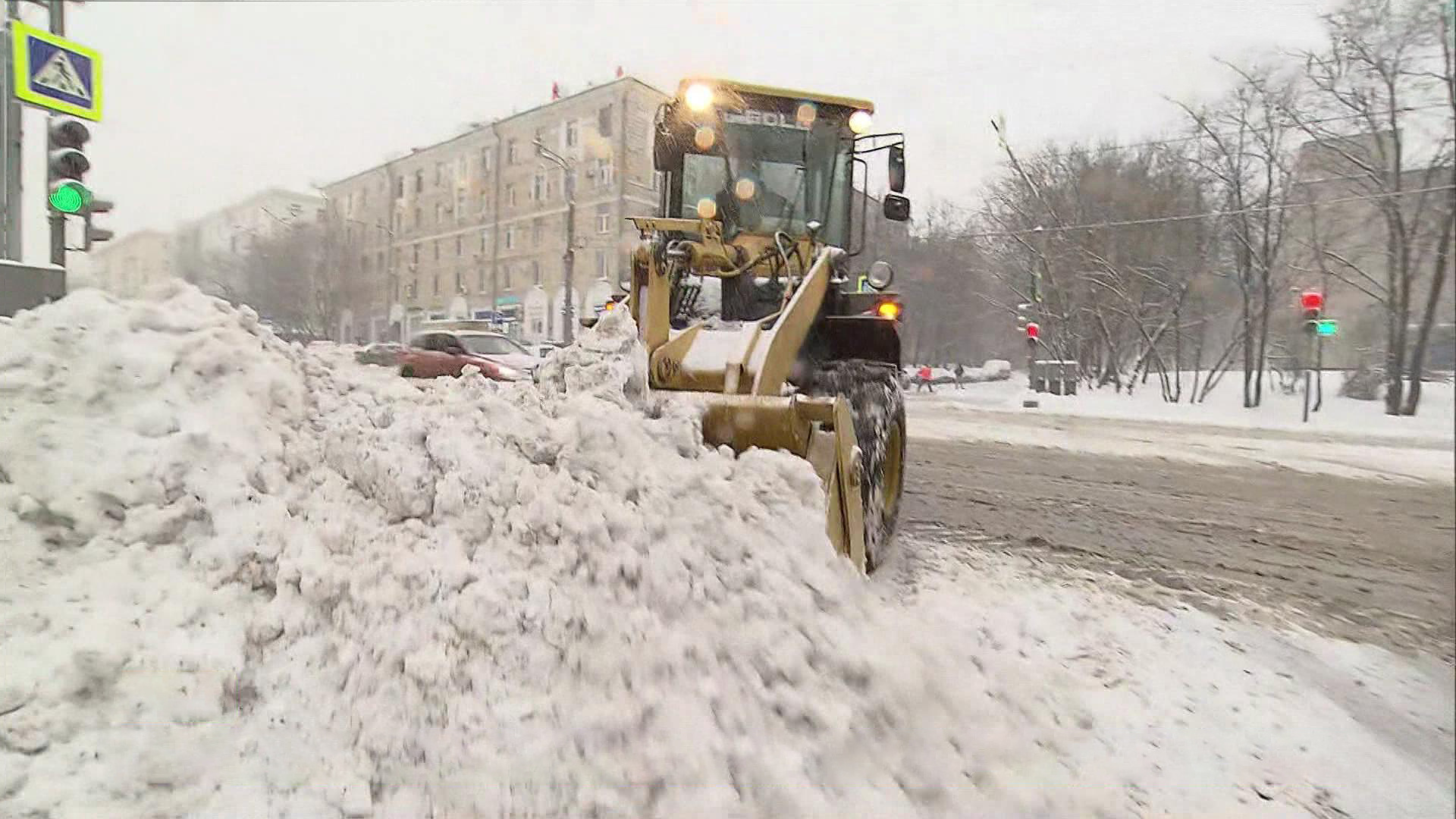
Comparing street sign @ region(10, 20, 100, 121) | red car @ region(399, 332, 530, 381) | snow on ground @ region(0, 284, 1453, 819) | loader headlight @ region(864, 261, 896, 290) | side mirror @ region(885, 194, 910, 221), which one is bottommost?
snow on ground @ region(0, 284, 1453, 819)

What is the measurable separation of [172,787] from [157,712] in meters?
0.16

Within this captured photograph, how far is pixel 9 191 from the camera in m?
1.92

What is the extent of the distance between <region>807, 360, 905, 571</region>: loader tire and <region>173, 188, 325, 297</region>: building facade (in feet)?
7.20

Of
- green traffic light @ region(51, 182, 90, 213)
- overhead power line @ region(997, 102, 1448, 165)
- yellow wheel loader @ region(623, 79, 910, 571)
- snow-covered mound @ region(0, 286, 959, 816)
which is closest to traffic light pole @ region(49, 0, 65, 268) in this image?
green traffic light @ region(51, 182, 90, 213)

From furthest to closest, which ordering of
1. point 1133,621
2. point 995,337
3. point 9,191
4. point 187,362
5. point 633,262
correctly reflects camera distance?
1. point 995,337
2. point 633,262
3. point 1133,621
4. point 187,362
5. point 9,191

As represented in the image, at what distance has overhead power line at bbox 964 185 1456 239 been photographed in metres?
2.34

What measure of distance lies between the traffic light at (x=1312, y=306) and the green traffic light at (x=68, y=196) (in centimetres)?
372

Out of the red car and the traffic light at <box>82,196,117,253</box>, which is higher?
the traffic light at <box>82,196,117,253</box>

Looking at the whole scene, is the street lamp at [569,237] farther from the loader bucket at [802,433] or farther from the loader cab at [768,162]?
the loader bucket at [802,433]

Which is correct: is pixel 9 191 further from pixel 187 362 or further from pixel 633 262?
pixel 633 262

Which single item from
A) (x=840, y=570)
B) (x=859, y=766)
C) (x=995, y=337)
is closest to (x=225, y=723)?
(x=859, y=766)

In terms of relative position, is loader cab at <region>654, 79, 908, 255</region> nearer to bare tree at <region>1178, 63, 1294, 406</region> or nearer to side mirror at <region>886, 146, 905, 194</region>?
side mirror at <region>886, 146, 905, 194</region>

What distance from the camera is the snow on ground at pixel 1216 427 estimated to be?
260 cm

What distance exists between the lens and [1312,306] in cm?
275
